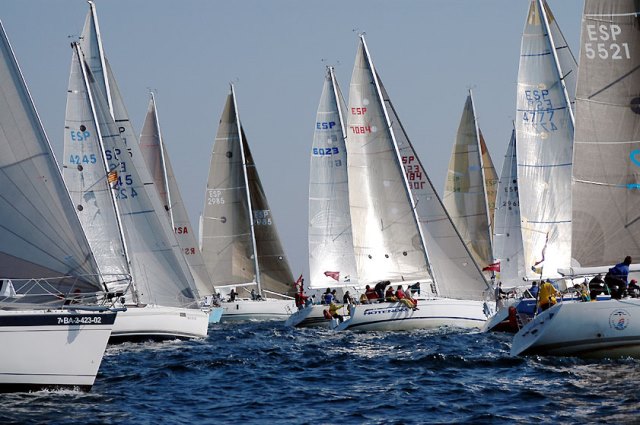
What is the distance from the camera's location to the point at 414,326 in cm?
3391

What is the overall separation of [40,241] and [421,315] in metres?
16.5

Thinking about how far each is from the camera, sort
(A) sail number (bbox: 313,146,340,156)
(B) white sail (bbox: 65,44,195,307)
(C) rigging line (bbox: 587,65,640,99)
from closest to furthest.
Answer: (C) rigging line (bbox: 587,65,640,99) < (B) white sail (bbox: 65,44,195,307) < (A) sail number (bbox: 313,146,340,156)

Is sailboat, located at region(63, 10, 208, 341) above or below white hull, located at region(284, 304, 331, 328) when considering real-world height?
above

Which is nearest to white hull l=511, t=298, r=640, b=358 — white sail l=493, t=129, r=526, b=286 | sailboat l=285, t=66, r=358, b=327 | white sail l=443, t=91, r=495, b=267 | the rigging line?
the rigging line

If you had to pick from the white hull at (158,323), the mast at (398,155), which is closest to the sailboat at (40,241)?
the white hull at (158,323)

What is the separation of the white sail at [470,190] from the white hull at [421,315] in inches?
755

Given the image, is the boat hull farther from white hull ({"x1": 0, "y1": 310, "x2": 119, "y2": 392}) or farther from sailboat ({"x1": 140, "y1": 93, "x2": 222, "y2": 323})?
white hull ({"x1": 0, "y1": 310, "x2": 119, "y2": 392})

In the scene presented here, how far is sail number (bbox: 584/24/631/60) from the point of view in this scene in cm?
2270

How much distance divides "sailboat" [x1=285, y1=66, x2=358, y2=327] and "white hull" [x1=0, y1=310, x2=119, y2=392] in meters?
27.9

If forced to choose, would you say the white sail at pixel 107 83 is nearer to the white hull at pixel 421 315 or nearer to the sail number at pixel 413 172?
the white hull at pixel 421 315

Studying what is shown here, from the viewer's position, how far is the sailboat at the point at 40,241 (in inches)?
732

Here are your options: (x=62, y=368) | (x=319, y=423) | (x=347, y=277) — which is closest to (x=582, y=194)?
(x=319, y=423)

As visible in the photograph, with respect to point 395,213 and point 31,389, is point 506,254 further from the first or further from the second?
point 31,389

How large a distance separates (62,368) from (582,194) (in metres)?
10.7
